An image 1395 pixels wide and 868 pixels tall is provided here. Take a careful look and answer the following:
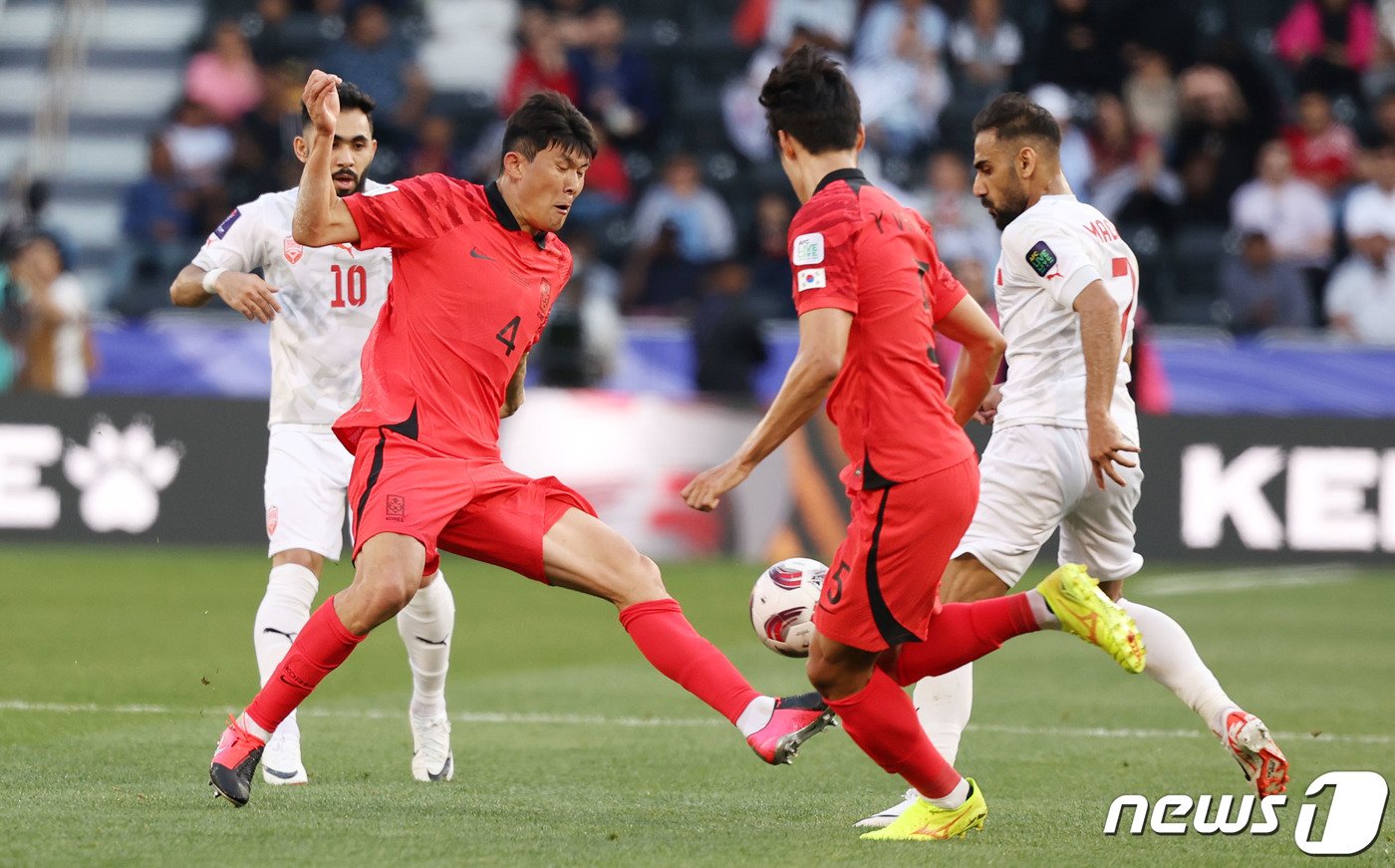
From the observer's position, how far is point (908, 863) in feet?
17.6

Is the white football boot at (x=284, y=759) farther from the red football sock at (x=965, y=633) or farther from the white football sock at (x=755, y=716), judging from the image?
the red football sock at (x=965, y=633)

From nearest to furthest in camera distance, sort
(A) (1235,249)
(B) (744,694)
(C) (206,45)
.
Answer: (B) (744,694) < (A) (1235,249) < (C) (206,45)

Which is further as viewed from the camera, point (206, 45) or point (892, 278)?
point (206, 45)

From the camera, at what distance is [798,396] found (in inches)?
208

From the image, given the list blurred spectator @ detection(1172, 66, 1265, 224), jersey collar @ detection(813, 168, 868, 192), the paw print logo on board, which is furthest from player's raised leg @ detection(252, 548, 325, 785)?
blurred spectator @ detection(1172, 66, 1265, 224)

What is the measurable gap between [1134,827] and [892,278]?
5.86 feet

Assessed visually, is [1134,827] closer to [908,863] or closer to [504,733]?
[908,863]

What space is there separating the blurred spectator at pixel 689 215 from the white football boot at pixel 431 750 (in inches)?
430

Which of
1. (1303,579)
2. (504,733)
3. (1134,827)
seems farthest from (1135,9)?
(1134,827)

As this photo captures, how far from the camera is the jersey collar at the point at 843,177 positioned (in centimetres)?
552

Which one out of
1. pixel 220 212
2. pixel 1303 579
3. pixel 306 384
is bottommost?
pixel 1303 579

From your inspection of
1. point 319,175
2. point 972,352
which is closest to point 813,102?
point 972,352

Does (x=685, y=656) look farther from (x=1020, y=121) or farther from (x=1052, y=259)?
(x=1020, y=121)

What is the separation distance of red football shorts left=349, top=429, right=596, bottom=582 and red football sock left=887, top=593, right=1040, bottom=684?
110cm
